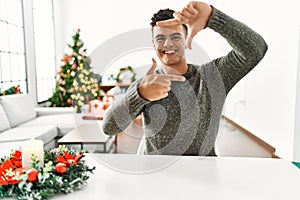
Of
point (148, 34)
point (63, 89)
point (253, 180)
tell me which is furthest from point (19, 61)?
point (253, 180)

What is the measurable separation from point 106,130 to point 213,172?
1.36ft

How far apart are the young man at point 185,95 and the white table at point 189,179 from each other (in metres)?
0.08

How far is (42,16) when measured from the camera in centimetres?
578

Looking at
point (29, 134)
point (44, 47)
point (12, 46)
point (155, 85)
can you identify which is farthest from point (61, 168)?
point (44, 47)

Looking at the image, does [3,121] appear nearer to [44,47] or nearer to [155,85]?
[44,47]

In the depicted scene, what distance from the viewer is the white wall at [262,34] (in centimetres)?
333

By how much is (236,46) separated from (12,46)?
4251mm

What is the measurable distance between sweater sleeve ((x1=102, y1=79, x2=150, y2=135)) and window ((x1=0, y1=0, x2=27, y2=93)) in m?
3.57

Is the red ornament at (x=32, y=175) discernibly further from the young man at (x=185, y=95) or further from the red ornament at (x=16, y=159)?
the young man at (x=185, y=95)

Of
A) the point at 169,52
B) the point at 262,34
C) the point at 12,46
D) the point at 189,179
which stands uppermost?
the point at 262,34

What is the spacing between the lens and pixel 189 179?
1009mm

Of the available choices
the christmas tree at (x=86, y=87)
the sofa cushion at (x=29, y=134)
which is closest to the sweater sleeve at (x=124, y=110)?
the sofa cushion at (x=29, y=134)

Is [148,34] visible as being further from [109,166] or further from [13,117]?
[13,117]

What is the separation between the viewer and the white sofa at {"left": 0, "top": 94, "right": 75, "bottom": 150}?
314 cm
